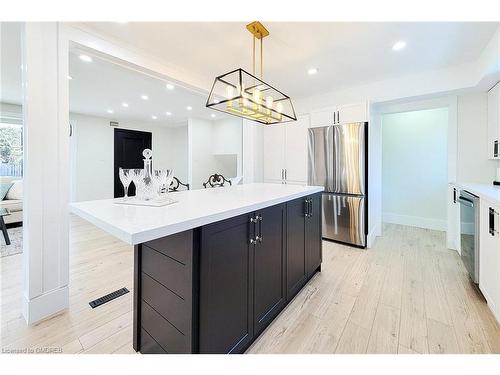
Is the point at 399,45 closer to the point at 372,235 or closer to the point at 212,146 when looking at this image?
the point at 372,235

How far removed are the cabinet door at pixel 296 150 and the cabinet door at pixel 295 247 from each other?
74.9 inches

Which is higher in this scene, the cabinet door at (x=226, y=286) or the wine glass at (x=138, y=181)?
the wine glass at (x=138, y=181)

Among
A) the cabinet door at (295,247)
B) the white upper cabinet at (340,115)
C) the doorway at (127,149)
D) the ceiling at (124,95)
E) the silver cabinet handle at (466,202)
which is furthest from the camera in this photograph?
the doorway at (127,149)

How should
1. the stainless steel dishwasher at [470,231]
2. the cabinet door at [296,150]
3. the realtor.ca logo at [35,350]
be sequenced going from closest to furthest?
the realtor.ca logo at [35,350] → the stainless steel dishwasher at [470,231] → the cabinet door at [296,150]

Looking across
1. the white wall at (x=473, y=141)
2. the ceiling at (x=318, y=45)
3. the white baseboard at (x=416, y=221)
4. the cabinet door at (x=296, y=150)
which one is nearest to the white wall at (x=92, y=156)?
the ceiling at (x=318, y=45)

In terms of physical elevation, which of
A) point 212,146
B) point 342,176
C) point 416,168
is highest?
point 212,146

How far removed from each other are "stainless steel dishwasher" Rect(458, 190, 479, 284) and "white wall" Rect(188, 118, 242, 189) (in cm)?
457

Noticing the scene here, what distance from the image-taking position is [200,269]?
1080mm

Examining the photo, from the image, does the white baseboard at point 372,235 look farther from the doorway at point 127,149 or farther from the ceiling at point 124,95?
the doorway at point 127,149

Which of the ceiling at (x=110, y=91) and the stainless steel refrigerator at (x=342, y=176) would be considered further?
the stainless steel refrigerator at (x=342, y=176)

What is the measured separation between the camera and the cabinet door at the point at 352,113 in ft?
10.8

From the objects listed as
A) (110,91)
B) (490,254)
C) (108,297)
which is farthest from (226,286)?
(110,91)

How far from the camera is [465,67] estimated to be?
2.77 metres

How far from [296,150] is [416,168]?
8.40 ft
